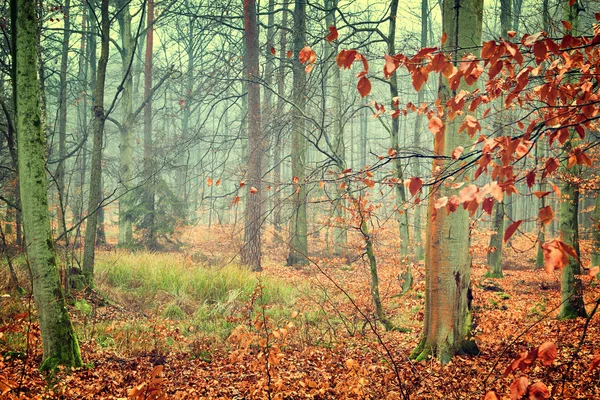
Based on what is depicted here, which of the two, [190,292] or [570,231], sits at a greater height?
[570,231]

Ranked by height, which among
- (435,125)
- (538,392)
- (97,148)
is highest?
(97,148)

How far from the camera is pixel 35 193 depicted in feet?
13.4

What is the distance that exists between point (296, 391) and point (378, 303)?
9.08 feet

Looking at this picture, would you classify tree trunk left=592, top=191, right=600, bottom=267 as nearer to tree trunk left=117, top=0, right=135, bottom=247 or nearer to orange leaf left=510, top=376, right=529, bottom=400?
orange leaf left=510, top=376, right=529, bottom=400

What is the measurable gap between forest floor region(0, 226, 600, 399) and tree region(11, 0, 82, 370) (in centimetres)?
28

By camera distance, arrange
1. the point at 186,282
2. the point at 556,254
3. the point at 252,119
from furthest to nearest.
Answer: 1. the point at 252,119
2. the point at 186,282
3. the point at 556,254

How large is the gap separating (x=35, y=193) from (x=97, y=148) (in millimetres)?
3365

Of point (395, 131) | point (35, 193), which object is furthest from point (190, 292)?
point (395, 131)

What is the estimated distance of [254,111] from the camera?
11.7 meters

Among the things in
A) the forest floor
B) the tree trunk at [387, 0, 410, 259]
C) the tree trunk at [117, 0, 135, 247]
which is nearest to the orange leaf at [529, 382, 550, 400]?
the forest floor

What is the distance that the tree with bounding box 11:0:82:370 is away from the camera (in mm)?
3990

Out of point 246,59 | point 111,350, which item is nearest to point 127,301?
point 111,350

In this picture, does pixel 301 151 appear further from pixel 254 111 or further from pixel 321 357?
pixel 321 357

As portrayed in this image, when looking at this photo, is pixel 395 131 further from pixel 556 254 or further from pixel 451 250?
pixel 556 254
